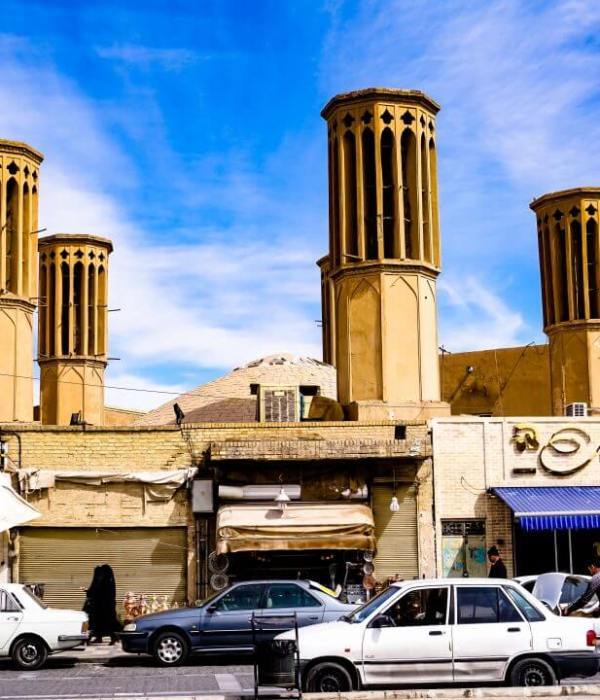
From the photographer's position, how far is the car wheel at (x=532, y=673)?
14.4m

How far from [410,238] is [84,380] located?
2249 centimetres

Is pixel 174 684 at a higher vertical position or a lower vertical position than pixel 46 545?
lower

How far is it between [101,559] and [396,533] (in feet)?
20.2

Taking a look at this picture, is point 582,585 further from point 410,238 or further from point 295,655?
point 410,238

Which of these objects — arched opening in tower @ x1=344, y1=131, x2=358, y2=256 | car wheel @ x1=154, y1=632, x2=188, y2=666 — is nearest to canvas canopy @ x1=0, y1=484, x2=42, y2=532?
car wheel @ x1=154, y1=632, x2=188, y2=666

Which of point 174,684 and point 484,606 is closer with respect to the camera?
point 484,606

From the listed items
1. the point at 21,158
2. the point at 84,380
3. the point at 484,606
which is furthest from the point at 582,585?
the point at 84,380

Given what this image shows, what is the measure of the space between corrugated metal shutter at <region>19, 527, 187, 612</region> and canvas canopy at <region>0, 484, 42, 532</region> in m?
1.39

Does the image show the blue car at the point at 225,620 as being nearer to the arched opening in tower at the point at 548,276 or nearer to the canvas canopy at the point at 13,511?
the canvas canopy at the point at 13,511

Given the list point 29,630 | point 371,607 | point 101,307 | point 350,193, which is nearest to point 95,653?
point 29,630

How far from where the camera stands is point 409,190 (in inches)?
1245

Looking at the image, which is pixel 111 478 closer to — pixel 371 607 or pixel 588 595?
pixel 588 595

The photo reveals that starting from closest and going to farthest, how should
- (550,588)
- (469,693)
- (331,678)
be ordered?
(469,693), (331,678), (550,588)

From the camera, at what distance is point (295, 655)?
14.1 metres
